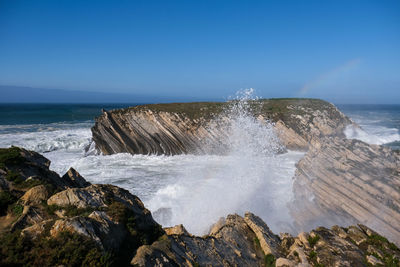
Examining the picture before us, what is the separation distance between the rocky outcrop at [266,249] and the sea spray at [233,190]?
3618 millimetres

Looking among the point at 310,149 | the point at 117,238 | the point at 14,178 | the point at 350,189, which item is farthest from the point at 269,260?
the point at 310,149

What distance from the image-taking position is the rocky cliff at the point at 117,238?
5.59 m

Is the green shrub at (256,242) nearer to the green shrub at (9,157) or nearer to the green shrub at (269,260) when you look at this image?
the green shrub at (269,260)

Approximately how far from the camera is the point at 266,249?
8.79m

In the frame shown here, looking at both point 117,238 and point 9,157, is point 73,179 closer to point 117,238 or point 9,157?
point 9,157

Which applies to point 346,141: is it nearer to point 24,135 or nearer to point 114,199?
point 114,199

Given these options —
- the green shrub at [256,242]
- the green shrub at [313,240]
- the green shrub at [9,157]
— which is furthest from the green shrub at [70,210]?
the green shrub at [313,240]

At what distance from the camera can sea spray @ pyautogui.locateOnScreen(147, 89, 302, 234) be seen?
46.5 feet

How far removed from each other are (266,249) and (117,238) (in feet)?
18.0

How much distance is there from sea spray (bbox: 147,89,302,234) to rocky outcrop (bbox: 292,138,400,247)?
138cm

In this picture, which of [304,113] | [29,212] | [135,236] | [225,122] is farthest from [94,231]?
[304,113]

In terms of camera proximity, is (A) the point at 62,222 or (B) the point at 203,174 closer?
(A) the point at 62,222

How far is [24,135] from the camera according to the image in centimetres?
3728

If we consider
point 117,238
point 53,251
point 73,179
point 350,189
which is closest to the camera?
point 53,251
